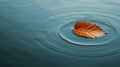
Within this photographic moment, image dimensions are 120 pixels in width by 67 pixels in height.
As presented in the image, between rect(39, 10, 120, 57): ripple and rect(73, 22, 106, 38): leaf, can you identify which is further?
rect(73, 22, 106, 38): leaf

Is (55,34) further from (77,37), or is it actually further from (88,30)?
(88,30)

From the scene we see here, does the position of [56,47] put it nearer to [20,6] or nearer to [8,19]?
[8,19]

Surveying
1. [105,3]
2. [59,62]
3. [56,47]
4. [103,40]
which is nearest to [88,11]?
[105,3]

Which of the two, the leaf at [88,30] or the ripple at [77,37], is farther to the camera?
the leaf at [88,30]

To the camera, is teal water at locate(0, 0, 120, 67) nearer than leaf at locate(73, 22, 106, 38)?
Yes
